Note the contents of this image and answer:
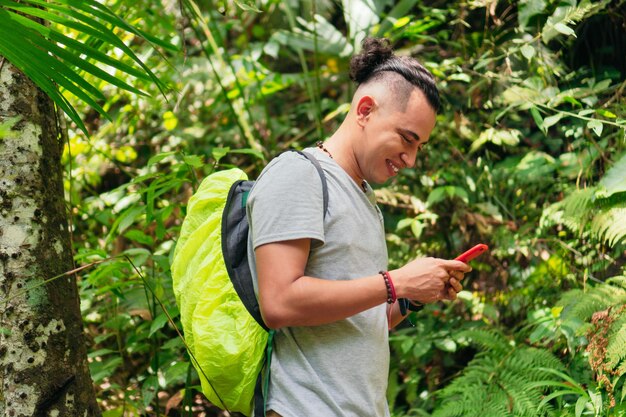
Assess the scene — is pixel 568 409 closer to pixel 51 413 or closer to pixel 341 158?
pixel 341 158

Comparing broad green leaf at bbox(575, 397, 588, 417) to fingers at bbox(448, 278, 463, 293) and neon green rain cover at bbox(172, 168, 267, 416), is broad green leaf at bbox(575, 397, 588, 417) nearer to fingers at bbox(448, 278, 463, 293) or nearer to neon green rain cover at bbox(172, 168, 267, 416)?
fingers at bbox(448, 278, 463, 293)

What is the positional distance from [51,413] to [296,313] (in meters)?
0.95

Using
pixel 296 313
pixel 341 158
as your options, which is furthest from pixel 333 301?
pixel 341 158

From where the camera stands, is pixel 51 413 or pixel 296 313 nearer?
pixel 296 313

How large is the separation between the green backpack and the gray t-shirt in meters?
0.05

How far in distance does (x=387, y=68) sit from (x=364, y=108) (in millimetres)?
166

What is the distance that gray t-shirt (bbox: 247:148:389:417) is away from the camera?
169cm

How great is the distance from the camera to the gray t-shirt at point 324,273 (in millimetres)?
1691

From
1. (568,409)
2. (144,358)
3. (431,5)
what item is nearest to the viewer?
(568,409)

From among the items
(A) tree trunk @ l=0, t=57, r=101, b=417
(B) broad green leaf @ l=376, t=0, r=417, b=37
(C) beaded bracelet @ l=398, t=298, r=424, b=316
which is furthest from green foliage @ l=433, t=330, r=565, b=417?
(B) broad green leaf @ l=376, t=0, r=417, b=37

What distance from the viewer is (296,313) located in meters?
1.67

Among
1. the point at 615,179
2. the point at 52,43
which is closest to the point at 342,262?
the point at 52,43

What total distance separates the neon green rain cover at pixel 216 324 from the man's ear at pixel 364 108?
1.55ft

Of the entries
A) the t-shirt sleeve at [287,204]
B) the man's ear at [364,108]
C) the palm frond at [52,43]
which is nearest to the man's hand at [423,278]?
the t-shirt sleeve at [287,204]
